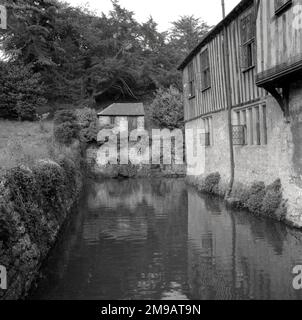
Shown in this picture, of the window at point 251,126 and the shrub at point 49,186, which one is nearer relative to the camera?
the shrub at point 49,186

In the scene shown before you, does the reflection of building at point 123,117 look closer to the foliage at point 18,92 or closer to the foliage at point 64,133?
the foliage at point 64,133

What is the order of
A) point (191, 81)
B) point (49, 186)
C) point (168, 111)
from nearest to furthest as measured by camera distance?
point (49, 186), point (191, 81), point (168, 111)

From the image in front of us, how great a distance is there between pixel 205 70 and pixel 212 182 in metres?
5.62

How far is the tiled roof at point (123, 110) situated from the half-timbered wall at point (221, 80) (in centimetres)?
1246

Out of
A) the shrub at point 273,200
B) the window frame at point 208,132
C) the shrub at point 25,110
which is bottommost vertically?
the shrub at point 273,200

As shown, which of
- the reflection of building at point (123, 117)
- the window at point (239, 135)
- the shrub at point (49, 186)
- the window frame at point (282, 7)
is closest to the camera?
the window frame at point (282, 7)

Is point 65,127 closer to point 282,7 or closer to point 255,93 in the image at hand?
point 255,93

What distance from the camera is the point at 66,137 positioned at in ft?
99.9

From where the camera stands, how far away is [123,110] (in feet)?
121

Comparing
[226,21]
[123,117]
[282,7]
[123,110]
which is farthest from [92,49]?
[282,7]

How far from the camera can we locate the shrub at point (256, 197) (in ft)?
46.4

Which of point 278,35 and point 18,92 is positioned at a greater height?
point 18,92

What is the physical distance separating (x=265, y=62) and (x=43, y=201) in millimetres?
7554

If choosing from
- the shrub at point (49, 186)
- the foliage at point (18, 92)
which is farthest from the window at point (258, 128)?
the foliage at point (18, 92)
